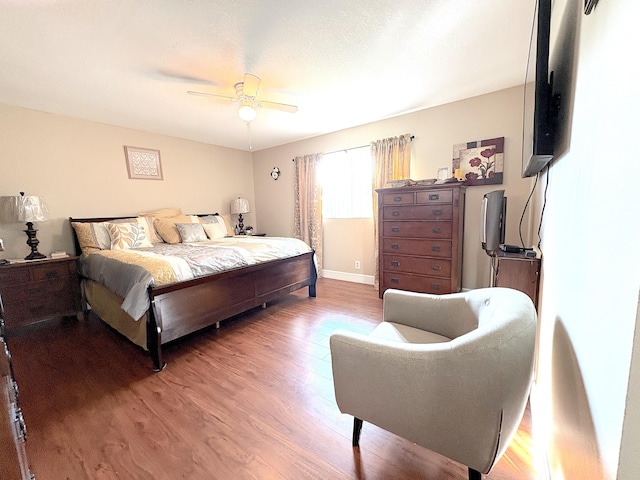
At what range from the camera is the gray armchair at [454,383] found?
2.73ft

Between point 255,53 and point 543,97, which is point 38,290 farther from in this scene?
point 543,97

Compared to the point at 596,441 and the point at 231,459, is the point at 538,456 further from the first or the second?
the point at 231,459

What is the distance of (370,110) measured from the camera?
3.29 metres

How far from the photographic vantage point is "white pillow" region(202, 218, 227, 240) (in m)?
3.93

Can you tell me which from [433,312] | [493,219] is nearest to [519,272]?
[493,219]

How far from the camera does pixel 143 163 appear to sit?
3.78 m

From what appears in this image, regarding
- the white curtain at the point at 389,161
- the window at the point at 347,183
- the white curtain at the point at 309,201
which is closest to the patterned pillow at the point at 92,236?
the white curtain at the point at 309,201

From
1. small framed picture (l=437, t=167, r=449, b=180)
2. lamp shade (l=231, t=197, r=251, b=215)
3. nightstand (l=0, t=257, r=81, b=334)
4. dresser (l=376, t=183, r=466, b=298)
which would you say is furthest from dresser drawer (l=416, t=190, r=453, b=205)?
nightstand (l=0, t=257, r=81, b=334)

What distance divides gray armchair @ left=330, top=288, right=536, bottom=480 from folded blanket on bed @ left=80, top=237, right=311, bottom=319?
159 cm

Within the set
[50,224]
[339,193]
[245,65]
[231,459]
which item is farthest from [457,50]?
[50,224]

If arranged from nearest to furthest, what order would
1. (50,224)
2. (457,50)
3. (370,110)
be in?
(457,50) → (50,224) → (370,110)

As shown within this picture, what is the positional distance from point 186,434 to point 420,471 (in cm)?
121

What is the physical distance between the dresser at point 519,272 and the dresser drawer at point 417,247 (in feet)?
3.14

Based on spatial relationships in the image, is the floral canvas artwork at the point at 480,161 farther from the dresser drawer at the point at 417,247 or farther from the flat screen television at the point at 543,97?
the flat screen television at the point at 543,97
